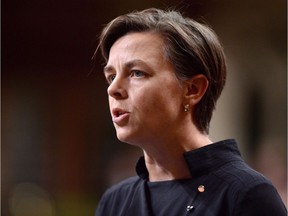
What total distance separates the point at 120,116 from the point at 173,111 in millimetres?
111

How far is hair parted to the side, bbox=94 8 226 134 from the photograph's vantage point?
Answer: 4.02ft

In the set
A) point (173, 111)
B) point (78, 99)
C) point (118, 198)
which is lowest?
point (118, 198)

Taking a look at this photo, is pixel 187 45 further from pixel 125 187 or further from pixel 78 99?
pixel 78 99

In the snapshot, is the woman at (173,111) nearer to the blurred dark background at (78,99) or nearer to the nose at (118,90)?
the nose at (118,90)

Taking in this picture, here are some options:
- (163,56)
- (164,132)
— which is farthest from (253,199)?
(163,56)

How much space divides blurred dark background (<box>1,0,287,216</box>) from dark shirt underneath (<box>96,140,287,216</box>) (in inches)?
51.1

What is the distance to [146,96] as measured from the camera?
3.87 ft

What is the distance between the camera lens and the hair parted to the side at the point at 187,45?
123 cm

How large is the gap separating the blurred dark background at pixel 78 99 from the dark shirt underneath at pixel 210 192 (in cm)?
130

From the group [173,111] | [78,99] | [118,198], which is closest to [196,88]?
[173,111]

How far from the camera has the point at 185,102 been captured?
1.23 metres

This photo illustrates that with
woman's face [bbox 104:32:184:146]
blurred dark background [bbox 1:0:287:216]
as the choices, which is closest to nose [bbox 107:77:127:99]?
woman's face [bbox 104:32:184:146]

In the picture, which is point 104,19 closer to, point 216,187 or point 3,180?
point 3,180

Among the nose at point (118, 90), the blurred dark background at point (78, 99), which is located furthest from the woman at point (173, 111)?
the blurred dark background at point (78, 99)
